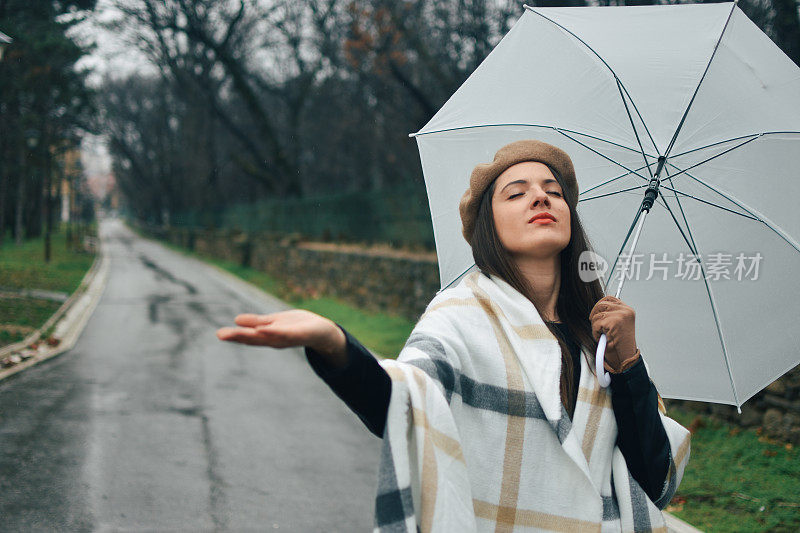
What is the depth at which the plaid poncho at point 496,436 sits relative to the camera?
1591 mm

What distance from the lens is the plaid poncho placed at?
159 cm

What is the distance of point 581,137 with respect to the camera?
2.57m

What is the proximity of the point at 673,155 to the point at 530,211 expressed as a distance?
76cm

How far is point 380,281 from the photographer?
15875 mm

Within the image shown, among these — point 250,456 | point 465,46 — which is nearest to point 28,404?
point 250,456

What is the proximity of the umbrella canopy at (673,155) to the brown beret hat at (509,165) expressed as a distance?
405 millimetres

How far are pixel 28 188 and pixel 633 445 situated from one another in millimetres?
47849

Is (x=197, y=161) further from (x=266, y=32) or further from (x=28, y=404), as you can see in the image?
(x=28, y=404)

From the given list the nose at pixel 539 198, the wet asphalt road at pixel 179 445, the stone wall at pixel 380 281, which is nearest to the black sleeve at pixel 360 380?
the nose at pixel 539 198

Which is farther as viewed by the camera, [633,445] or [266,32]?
[266,32]

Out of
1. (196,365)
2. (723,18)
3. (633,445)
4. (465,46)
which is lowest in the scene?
(196,365)

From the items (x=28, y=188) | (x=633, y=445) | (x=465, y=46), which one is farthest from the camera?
(x=28, y=188)

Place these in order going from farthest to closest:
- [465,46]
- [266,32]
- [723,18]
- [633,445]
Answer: [266,32], [465,46], [723,18], [633,445]

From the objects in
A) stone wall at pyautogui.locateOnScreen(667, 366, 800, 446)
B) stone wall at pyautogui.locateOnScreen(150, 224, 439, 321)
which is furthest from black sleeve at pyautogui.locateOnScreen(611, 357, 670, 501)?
stone wall at pyautogui.locateOnScreen(150, 224, 439, 321)
